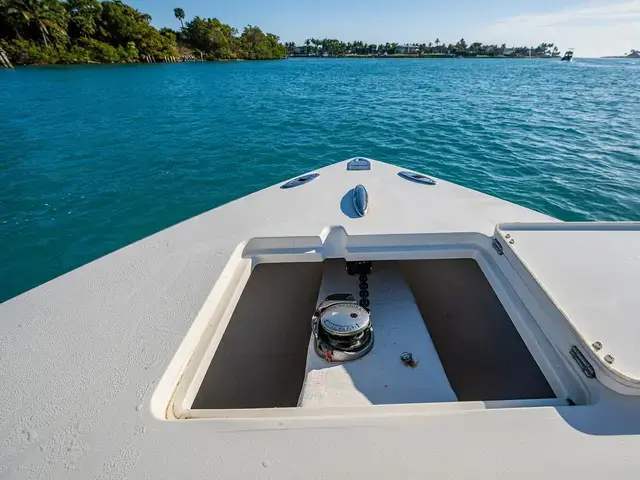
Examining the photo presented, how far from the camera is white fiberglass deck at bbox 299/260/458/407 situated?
5.65ft

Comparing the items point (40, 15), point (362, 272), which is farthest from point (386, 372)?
point (40, 15)

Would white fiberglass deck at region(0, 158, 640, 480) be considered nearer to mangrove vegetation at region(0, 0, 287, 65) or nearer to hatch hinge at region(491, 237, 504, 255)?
hatch hinge at region(491, 237, 504, 255)

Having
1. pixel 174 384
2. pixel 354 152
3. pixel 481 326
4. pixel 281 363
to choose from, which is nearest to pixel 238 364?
pixel 281 363

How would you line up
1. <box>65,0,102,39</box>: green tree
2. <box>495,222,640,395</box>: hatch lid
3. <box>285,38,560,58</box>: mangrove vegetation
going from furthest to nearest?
<box>285,38,560,58</box>: mangrove vegetation
<box>65,0,102,39</box>: green tree
<box>495,222,640,395</box>: hatch lid

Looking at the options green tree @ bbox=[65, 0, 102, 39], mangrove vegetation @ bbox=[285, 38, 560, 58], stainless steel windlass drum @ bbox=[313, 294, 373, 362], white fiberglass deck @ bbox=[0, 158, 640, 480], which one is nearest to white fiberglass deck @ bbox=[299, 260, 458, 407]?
stainless steel windlass drum @ bbox=[313, 294, 373, 362]

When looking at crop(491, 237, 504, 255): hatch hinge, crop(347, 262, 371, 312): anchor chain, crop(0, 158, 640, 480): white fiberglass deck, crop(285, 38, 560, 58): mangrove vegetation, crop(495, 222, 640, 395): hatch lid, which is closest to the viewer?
crop(0, 158, 640, 480): white fiberglass deck

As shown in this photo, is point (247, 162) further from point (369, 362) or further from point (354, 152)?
point (369, 362)

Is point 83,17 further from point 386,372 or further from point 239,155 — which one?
point 386,372

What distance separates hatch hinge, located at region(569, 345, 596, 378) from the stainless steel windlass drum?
0.92 meters

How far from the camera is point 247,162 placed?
7.91 m

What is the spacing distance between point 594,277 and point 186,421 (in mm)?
1780

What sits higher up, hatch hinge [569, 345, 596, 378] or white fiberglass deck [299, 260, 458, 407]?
hatch hinge [569, 345, 596, 378]

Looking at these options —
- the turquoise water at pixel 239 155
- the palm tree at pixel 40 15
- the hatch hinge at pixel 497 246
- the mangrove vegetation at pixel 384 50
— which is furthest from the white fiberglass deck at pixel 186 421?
the mangrove vegetation at pixel 384 50

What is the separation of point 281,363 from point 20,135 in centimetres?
1208
